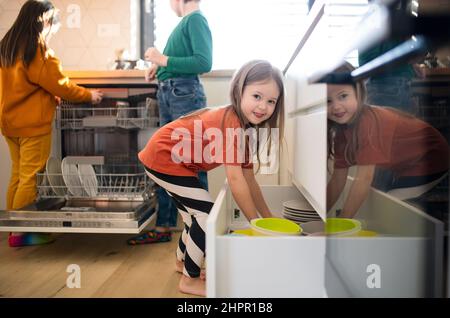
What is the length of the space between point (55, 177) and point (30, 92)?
0.38m

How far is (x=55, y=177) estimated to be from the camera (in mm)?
1677

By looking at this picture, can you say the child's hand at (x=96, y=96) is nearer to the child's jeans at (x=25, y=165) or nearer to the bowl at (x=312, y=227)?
the child's jeans at (x=25, y=165)

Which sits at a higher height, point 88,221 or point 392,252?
point 392,252

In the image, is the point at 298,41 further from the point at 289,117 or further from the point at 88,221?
the point at 88,221

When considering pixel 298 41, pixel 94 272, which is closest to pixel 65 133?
pixel 94 272

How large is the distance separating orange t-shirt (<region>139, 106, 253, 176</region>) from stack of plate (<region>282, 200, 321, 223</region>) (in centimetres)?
21

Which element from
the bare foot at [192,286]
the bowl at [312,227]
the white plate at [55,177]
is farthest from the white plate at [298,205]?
the white plate at [55,177]

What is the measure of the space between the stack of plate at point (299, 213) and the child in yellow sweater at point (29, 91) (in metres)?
1.05

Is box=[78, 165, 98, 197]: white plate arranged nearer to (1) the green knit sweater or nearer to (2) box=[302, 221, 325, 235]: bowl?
(1) the green knit sweater

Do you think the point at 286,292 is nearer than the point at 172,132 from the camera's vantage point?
Yes

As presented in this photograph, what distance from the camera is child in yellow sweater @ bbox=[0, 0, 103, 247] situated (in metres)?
1.57

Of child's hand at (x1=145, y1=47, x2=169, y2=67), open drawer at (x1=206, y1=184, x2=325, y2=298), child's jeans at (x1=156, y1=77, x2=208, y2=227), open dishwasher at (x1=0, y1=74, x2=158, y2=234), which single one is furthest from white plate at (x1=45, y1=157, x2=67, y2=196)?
open drawer at (x1=206, y1=184, x2=325, y2=298)

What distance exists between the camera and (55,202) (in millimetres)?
1625

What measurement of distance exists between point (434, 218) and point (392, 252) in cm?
11
